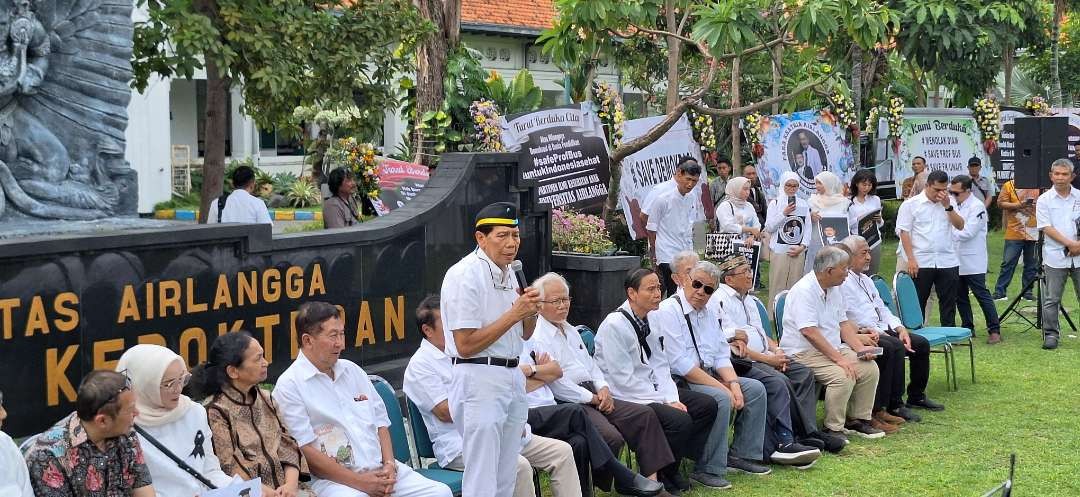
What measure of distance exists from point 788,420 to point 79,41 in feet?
16.2

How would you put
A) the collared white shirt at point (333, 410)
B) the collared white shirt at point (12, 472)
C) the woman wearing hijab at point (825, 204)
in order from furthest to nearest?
the woman wearing hijab at point (825, 204) → the collared white shirt at point (333, 410) → the collared white shirt at point (12, 472)

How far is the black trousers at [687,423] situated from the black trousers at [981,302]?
5.85 m

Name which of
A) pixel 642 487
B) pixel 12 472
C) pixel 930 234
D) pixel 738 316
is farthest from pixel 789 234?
pixel 12 472

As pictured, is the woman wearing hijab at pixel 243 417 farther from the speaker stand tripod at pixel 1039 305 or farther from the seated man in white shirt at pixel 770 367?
the speaker stand tripod at pixel 1039 305

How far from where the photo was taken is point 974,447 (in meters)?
8.73

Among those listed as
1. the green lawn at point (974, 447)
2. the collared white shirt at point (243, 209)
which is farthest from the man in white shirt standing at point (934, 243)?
the collared white shirt at point (243, 209)

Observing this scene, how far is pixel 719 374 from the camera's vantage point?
818 cm

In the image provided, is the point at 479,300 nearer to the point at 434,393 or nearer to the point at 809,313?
the point at 434,393

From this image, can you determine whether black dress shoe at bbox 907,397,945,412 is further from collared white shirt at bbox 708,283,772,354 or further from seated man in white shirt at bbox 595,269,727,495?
seated man in white shirt at bbox 595,269,727,495

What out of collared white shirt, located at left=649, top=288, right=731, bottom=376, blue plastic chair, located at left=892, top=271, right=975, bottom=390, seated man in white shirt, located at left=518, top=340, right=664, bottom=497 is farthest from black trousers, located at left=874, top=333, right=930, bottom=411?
seated man in white shirt, located at left=518, top=340, right=664, bottom=497

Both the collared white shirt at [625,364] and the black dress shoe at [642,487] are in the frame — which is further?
the collared white shirt at [625,364]

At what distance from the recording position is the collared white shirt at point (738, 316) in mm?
8695

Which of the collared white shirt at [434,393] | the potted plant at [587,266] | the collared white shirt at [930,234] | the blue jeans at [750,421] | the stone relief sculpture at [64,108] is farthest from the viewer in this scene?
the collared white shirt at [930,234]

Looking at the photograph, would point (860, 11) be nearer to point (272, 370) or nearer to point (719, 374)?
point (719, 374)
